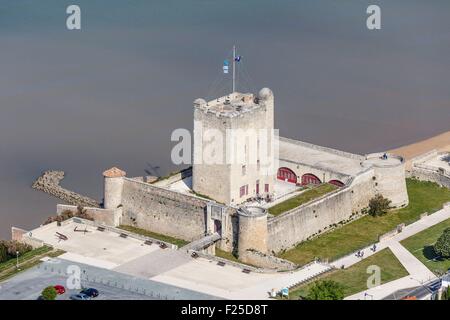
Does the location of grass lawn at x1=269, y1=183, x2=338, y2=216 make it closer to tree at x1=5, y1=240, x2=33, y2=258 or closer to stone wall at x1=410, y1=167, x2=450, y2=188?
stone wall at x1=410, y1=167, x2=450, y2=188

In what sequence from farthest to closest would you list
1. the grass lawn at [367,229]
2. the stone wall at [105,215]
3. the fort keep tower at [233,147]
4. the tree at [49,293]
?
the stone wall at [105,215], the fort keep tower at [233,147], the grass lawn at [367,229], the tree at [49,293]

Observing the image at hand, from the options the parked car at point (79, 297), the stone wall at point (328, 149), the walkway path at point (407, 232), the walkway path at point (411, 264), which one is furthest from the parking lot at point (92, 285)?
the stone wall at point (328, 149)

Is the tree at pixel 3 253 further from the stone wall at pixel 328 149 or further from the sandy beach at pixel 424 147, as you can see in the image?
the sandy beach at pixel 424 147

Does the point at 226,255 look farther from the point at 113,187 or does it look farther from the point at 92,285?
the point at 113,187

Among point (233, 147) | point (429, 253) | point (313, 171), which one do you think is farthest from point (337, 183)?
point (429, 253)


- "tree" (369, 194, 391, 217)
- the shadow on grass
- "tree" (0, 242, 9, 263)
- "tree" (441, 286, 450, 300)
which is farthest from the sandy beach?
"tree" (0, 242, 9, 263)

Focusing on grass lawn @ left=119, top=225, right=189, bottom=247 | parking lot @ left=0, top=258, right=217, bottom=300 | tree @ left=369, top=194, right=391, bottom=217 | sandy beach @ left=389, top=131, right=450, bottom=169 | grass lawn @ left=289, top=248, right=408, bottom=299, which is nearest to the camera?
parking lot @ left=0, top=258, right=217, bottom=300

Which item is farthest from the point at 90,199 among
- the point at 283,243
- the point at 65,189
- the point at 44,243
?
the point at 283,243
